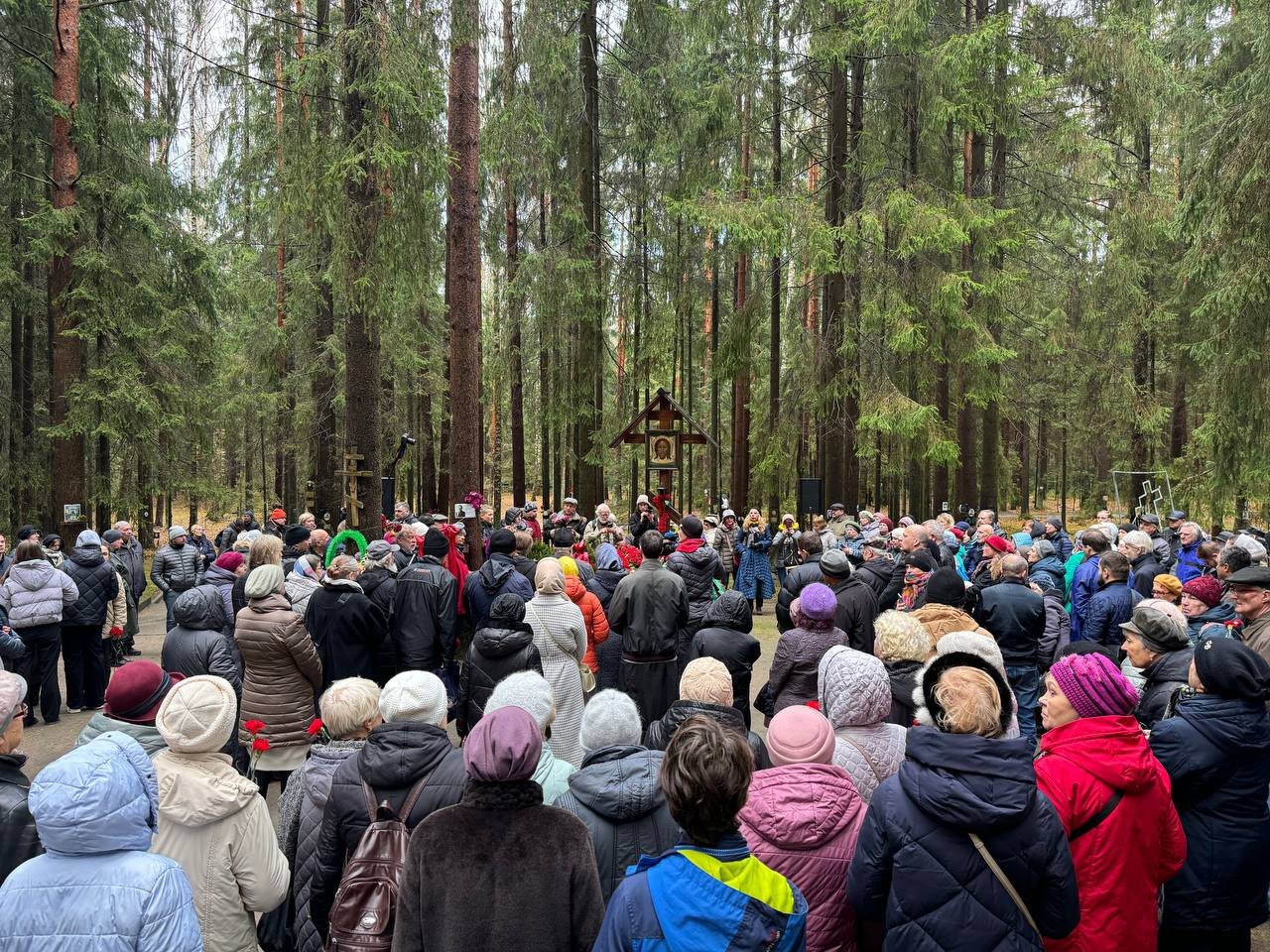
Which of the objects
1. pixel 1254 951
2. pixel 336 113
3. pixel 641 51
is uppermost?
pixel 641 51

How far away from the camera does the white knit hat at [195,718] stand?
3.15m

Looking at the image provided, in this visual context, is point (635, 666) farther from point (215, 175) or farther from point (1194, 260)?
point (215, 175)

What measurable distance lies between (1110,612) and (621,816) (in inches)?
Result: 224

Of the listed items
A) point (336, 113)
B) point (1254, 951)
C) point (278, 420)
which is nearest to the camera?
point (1254, 951)

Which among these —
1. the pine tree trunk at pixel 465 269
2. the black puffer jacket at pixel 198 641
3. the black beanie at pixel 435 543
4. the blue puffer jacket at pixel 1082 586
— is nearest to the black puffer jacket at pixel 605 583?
the black beanie at pixel 435 543

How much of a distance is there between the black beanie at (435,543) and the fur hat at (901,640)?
4080mm

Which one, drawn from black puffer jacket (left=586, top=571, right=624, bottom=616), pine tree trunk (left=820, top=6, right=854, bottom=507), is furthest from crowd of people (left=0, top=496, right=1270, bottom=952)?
pine tree trunk (left=820, top=6, right=854, bottom=507)

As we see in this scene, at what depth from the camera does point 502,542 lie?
7730 mm

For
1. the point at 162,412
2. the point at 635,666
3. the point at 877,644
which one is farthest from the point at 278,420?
the point at 877,644

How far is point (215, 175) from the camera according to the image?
2027 centimetres

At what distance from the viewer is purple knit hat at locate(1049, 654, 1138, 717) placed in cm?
318

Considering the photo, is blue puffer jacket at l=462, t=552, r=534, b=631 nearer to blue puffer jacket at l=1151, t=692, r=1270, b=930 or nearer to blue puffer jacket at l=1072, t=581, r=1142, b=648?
blue puffer jacket at l=1072, t=581, r=1142, b=648

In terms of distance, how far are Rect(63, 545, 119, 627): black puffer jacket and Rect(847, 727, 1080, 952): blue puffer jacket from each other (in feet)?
29.7

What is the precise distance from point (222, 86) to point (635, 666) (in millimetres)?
17621
